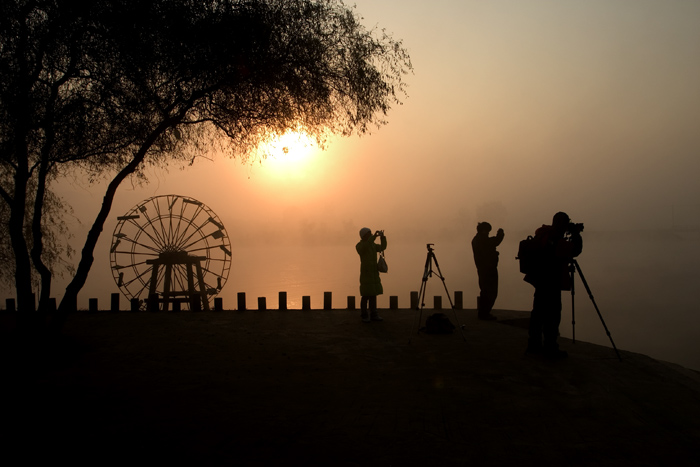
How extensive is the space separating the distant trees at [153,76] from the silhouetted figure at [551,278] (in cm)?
462

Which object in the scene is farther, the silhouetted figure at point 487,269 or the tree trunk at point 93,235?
the silhouetted figure at point 487,269

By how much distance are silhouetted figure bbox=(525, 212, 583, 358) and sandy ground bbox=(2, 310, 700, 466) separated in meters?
0.40

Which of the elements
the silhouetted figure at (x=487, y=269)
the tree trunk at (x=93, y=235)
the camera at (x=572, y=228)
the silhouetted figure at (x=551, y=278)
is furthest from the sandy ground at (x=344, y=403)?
the silhouetted figure at (x=487, y=269)

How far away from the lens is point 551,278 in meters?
8.84

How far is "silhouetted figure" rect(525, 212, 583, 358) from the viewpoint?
8.69 metres

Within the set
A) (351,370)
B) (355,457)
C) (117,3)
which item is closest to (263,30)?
(117,3)

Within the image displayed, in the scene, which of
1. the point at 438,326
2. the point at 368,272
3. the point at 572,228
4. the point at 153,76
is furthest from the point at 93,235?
the point at 572,228

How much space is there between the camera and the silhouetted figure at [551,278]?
342 inches

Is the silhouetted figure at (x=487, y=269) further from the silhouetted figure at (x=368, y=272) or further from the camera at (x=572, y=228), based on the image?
the camera at (x=572, y=228)

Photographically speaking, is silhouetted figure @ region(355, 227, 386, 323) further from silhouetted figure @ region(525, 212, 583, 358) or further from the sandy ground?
silhouetted figure @ region(525, 212, 583, 358)

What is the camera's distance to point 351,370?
26.0ft

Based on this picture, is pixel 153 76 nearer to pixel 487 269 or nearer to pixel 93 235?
pixel 93 235

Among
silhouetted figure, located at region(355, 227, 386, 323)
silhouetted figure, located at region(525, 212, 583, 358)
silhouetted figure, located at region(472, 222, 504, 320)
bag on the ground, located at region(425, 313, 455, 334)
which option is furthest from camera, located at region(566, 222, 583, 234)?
silhouetted figure, located at region(355, 227, 386, 323)

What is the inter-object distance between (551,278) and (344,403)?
4.61m
